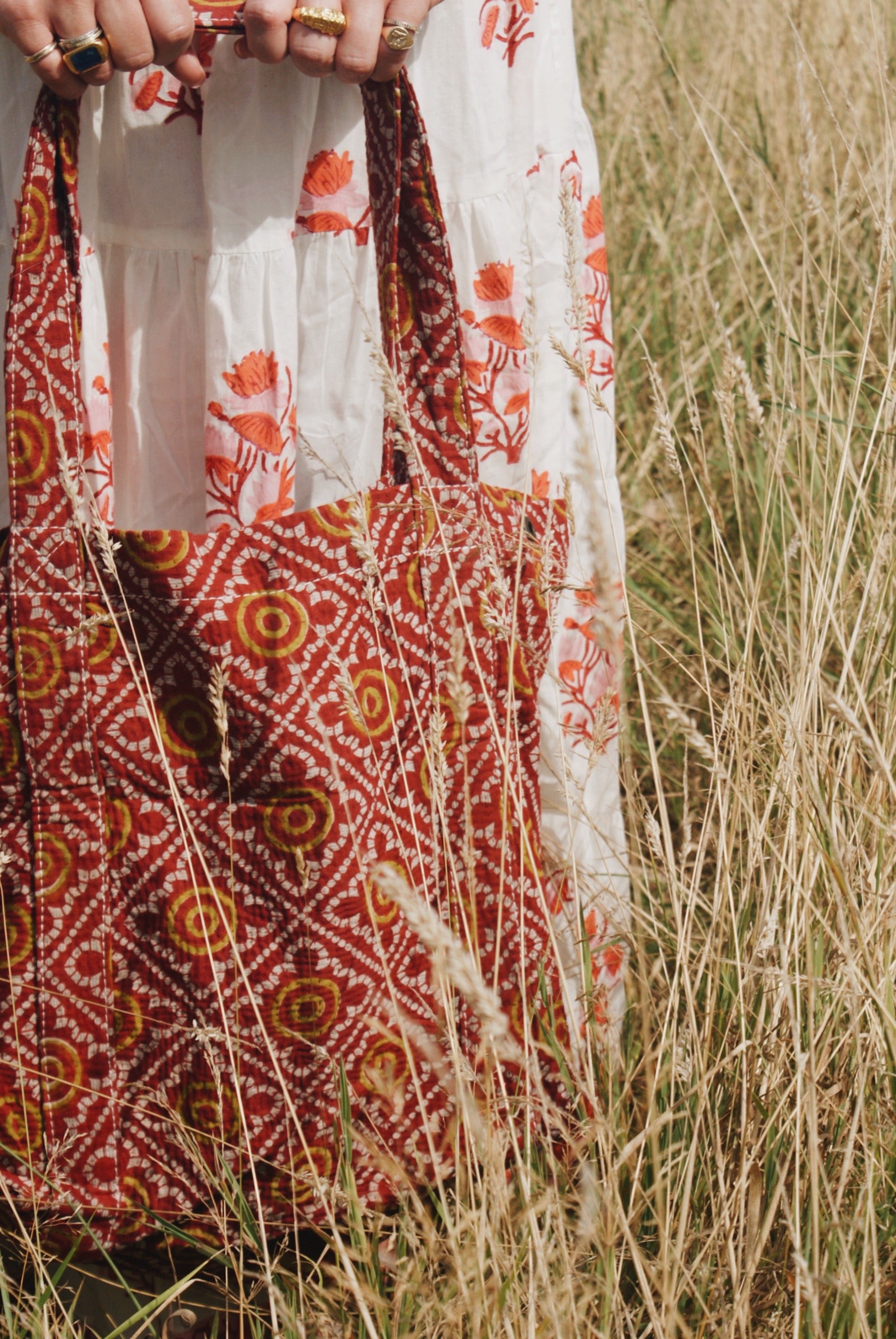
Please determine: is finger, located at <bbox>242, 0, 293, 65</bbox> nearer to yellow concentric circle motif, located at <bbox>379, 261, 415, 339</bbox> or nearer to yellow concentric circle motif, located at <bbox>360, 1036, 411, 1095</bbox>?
yellow concentric circle motif, located at <bbox>379, 261, 415, 339</bbox>

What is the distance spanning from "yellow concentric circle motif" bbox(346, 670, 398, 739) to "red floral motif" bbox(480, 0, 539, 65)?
531mm

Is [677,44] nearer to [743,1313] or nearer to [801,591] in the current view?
[801,591]

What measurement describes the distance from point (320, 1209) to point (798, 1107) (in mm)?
411

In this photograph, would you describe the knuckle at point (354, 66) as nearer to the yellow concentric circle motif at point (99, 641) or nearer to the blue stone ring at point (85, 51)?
the blue stone ring at point (85, 51)

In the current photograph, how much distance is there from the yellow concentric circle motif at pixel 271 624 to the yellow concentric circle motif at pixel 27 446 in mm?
188

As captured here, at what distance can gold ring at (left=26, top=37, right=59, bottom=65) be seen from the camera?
737 millimetres

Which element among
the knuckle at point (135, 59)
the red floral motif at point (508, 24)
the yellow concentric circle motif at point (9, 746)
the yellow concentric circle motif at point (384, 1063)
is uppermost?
the red floral motif at point (508, 24)

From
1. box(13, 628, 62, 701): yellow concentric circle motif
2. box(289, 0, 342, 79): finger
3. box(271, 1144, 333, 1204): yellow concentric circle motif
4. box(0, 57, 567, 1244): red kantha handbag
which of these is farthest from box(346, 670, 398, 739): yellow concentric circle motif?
box(289, 0, 342, 79): finger

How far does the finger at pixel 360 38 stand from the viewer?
0.76m

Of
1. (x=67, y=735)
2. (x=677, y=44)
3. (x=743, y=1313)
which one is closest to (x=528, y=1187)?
(x=743, y=1313)

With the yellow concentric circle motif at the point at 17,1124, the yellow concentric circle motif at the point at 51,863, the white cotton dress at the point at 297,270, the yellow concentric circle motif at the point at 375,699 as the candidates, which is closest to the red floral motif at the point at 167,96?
the white cotton dress at the point at 297,270

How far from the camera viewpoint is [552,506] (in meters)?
0.93

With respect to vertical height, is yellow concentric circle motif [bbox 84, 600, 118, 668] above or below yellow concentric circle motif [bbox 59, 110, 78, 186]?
below

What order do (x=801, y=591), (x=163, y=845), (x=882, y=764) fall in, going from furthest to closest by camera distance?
1. (x=801, y=591)
2. (x=163, y=845)
3. (x=882, y=764)
